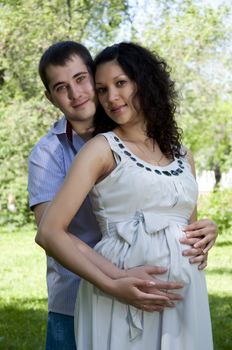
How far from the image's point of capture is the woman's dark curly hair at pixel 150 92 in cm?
260

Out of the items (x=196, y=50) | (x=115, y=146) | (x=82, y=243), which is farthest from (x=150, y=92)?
(x=196, y=50)

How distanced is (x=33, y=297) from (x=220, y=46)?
11484 millimetres

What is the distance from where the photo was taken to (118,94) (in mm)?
2564

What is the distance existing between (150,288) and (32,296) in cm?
639

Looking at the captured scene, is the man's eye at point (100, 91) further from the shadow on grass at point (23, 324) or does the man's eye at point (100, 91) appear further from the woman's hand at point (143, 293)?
the shadow on grass at point (23, 324)

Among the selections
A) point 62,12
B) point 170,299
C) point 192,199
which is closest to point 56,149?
point 192,199

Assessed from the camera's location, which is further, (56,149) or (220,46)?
(220,46)

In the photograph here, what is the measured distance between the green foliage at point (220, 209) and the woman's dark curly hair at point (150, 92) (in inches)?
487

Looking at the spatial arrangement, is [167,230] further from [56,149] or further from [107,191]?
[56,149]

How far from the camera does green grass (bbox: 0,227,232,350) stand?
21.4 ft

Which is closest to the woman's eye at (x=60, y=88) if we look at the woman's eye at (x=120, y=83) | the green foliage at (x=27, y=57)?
the woman's eye at (x=120, y=83)

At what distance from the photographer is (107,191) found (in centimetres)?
249

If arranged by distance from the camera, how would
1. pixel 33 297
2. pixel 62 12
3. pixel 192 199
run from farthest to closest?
1. pixel 62 12
2. pixel 33 297
3. pixel 192 199

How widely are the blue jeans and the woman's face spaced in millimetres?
774
